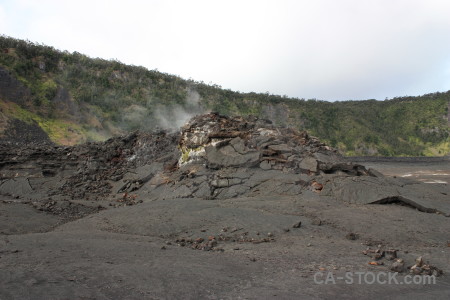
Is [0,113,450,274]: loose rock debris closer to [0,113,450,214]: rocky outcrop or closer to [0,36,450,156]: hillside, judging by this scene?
[0,113,450,214]: rocky outcrop

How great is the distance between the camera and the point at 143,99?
34.5 meters

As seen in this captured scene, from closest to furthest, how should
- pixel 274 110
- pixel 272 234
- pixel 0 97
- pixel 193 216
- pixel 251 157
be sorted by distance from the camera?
1. pixel 272 234
2. pixel 193 216
3. pixel 251 157
4. pixel 0 97
5. pixel 274 110

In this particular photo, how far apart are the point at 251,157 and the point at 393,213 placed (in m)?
4.81

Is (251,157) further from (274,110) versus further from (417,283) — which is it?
(274,110)

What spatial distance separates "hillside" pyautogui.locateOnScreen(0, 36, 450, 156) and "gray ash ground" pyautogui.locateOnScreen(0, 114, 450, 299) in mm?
11393

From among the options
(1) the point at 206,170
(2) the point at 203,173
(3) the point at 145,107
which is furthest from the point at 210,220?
(3) the point at 145,107

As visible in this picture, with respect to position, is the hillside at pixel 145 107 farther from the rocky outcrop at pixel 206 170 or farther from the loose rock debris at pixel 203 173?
the loose rock debris at pixel 203 173

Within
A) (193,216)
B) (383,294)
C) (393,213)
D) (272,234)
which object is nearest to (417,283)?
(383,294)

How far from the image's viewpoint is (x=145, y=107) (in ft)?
110

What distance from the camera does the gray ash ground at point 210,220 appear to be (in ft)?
12.9

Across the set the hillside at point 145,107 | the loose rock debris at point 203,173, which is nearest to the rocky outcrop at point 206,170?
the loose rock debris at point 203,173

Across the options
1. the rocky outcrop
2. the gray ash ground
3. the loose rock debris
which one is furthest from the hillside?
the gray ash ground

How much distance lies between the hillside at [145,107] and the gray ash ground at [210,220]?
1139 centimetres

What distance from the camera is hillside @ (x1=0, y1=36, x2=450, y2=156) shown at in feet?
86.4
